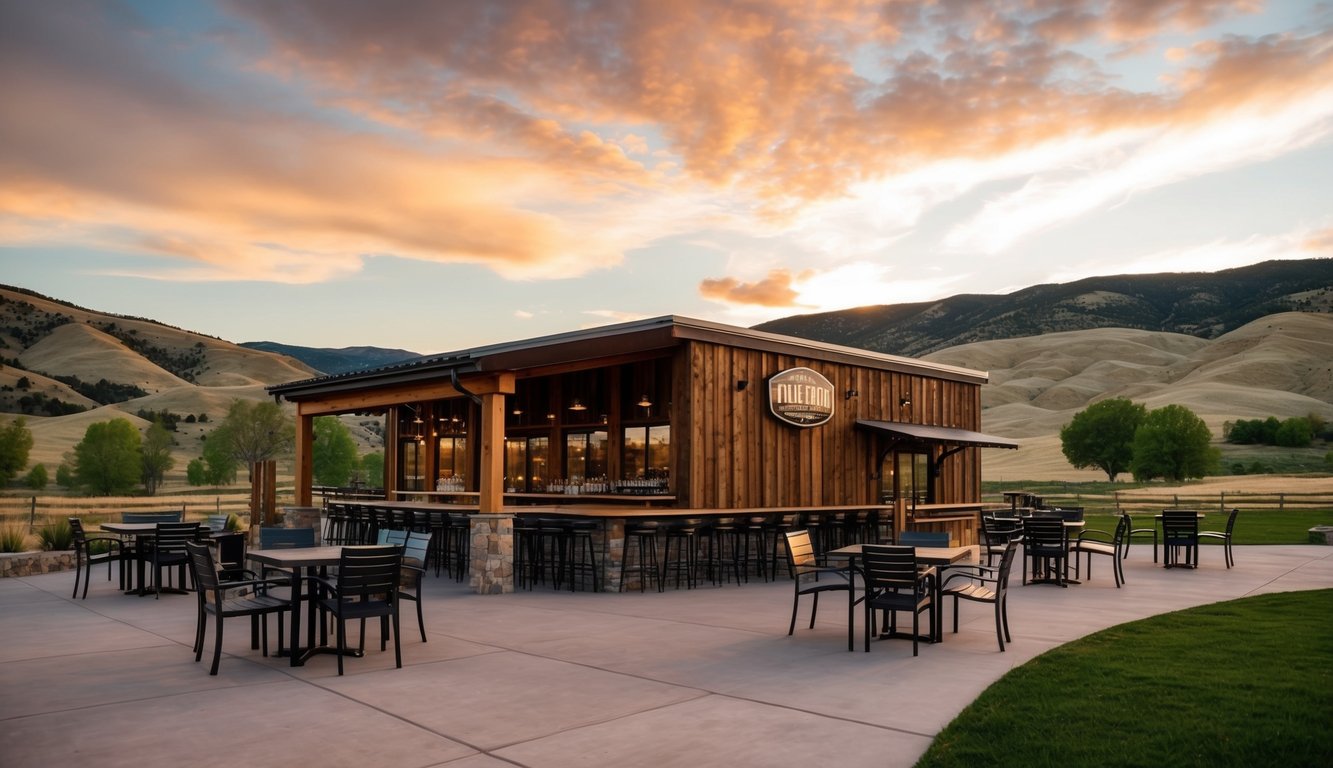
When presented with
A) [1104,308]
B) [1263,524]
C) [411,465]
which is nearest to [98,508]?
[411,465]

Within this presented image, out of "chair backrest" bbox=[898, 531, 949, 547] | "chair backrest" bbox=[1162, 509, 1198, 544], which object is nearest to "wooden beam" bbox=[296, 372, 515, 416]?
"chair backrest" bbox=[898, 531, 949, 547]

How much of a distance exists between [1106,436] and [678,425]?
63.0 meters

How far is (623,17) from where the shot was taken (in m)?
14.8

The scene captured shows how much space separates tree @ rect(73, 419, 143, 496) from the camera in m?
55.2

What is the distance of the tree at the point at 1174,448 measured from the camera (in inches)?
2266

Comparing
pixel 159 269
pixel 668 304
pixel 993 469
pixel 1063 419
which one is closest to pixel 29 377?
pixel 159 269

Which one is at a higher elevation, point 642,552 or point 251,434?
point 251,434

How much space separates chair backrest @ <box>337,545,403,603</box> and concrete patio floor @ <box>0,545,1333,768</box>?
2.11 ft

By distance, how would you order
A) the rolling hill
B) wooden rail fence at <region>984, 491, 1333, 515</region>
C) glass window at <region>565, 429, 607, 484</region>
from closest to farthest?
glass window at <region>565, 429, 607, 484</region> < wooden rail fence at <region>984, 491, 1333, 515</region> < the rolling hill

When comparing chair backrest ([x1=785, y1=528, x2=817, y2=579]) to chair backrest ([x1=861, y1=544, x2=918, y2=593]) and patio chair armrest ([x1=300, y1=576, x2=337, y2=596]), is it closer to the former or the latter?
chair backrest ([x1=861, y1=544, x2=918, y2=593])

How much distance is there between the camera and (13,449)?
169 feet

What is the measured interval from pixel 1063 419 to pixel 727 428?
10764cm

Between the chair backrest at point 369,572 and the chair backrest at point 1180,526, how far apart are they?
12447 millimetres

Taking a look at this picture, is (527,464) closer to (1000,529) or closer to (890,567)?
(1000,529)
